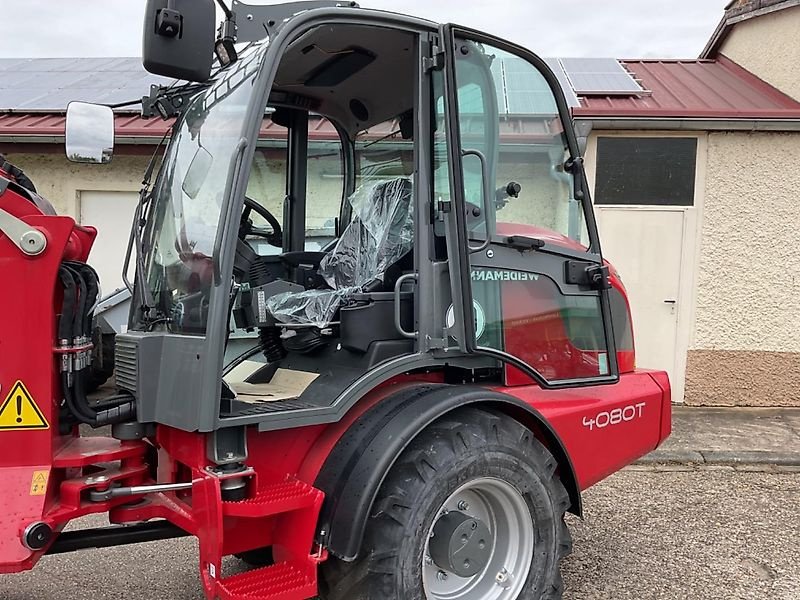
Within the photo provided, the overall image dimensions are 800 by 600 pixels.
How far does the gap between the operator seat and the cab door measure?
41cm

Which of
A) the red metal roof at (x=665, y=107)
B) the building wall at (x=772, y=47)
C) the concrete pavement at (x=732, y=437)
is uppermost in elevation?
the building wall at (x=772, y=47)

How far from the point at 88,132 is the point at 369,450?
70.9 inches

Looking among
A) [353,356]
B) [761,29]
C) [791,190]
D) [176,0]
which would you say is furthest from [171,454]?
[761,29]

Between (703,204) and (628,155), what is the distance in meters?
0.95

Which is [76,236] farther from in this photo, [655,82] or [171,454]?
[655,82]

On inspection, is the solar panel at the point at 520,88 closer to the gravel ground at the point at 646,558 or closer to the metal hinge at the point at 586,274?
the metal hinge at the point at 586,274

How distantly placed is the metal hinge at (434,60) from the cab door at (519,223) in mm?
24

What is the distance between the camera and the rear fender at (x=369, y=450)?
2.51 metres

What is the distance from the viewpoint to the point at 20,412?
2.47m

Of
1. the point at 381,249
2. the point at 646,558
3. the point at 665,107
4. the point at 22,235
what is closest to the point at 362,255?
the point at 381,249

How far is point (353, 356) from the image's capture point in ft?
10.1

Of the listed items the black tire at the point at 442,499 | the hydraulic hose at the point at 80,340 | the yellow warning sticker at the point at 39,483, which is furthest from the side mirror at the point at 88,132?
the black tire at the point at 442,499

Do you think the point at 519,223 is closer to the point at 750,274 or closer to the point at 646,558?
the point at 646,558

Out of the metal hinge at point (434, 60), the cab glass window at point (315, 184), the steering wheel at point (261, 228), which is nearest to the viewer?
the metal hinge at point (434, 60)
